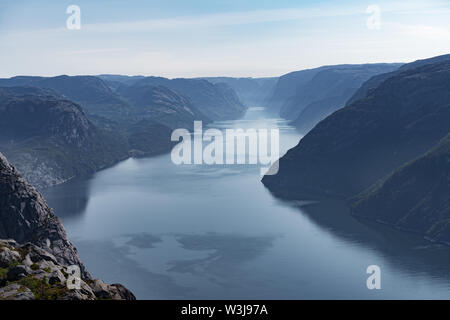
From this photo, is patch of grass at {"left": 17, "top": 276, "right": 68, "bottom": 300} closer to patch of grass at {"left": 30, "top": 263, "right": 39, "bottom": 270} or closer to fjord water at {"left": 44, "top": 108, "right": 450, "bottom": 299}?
patch of grass at {"left": 30, "top": 263, "right": 39, "bottom": 270}

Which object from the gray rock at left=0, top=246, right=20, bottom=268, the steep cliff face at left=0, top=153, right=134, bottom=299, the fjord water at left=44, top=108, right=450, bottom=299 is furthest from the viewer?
the fjord water at left=44, top=108, right=450, bottom=299

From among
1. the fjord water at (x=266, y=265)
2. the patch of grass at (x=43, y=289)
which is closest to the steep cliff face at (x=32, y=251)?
the patch of grass at (x=43, y=289)

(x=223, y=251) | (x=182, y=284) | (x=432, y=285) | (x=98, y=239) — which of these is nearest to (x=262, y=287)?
(x=182, y=284)

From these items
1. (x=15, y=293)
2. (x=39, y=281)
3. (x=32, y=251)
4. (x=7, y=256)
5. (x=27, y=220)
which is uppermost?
(x=27, y=220)

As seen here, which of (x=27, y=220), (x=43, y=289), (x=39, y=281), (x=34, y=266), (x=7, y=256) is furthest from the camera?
(x=27, y=220)

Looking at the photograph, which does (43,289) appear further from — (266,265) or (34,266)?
(266,265)

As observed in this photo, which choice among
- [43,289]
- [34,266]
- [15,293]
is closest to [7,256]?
[34,266]

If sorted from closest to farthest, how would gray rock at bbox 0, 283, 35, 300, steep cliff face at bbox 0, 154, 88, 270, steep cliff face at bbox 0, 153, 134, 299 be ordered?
1. gray rock at bbox 0, 283, 35, 300
2. steep cliff face at bbox 0, 153, 134, 299
3. steep cliff face at bbox 0, 154, 88, 270

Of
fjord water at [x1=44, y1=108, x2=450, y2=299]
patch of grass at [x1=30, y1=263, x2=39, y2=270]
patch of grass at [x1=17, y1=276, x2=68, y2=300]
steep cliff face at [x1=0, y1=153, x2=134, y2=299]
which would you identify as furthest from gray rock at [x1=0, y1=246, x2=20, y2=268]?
fjord water at [x1=44, y1=108, x2=450, y2=299]
